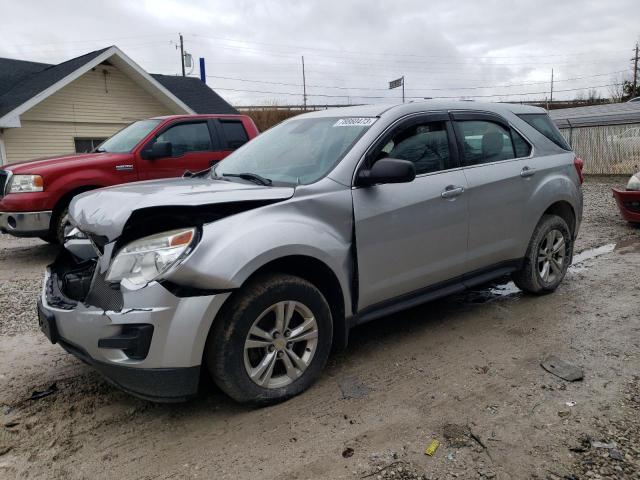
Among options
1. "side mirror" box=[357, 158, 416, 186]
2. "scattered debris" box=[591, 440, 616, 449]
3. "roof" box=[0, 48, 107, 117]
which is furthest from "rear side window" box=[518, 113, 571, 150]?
"roof" box=[0, 48, 107, 117]

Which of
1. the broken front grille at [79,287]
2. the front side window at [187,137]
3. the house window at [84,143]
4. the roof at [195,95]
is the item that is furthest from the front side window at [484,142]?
the roof at [195,95]

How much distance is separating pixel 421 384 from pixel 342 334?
60cm

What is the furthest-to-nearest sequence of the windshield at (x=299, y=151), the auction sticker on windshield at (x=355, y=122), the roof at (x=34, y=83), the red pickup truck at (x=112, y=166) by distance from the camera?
the roof at (x=34, y=83) < the red pickup truck at (x=112, y=166) < the auction sticker on windshield at (x=355, y=122) < the windshield at (x=299, y=151)

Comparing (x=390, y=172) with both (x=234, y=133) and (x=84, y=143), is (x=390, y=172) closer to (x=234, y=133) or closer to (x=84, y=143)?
(x=234, y=133)

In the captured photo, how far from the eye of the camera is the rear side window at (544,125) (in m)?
4.89

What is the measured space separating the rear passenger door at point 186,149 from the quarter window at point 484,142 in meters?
4.62

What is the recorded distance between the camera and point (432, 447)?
266 cm

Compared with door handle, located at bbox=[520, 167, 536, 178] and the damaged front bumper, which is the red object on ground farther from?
the damaged front bumper

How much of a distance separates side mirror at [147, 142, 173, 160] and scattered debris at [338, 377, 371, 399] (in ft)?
15.9

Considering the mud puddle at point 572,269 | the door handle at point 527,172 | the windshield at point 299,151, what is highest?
the windshield at point 299,151

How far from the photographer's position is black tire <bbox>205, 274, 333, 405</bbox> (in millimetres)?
2797

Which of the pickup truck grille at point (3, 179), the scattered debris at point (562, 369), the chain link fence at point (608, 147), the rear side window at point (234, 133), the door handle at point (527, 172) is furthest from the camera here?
the chain link fence at point (608, 147)

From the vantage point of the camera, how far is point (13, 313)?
4836 mm

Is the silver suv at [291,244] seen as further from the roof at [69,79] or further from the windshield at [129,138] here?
the roof at [69,79]
